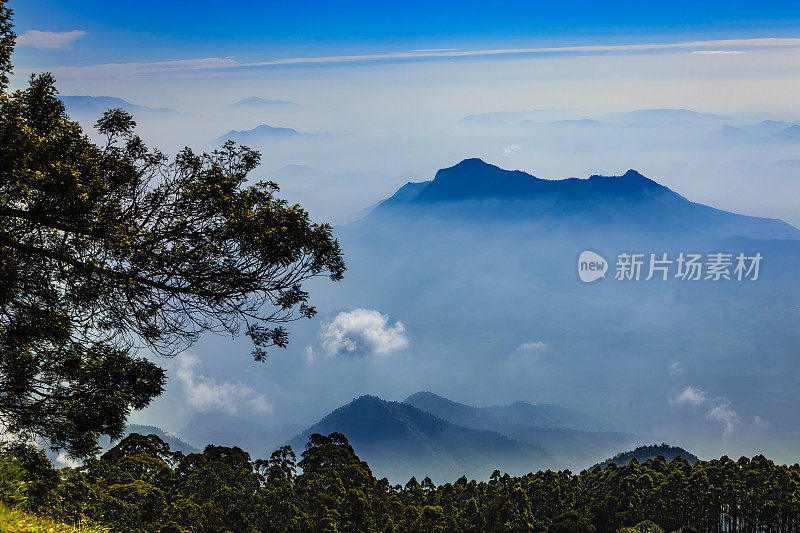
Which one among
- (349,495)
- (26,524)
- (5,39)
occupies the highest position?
(5,39)

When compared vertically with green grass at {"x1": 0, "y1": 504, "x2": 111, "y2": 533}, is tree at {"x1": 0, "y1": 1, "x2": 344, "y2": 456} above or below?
above

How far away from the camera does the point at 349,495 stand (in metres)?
13.2

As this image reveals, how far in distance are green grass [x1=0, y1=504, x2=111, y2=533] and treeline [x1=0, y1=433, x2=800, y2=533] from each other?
0.85 metres

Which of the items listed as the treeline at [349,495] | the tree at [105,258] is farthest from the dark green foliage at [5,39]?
the treeline at [349,495]

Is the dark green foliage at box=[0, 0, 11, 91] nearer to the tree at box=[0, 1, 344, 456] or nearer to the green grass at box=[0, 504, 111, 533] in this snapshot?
the tree at box=[0, 1, 344, 456]

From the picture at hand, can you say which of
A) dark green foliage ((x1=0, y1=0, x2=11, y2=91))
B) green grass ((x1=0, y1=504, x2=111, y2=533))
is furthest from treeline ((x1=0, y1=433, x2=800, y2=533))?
dark green foliage ((x1=0, y1=0, x2=11, y2=91))

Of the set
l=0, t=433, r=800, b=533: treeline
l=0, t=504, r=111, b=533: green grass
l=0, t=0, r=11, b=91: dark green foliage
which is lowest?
l=0, t=504, r=111, b=533: green grass

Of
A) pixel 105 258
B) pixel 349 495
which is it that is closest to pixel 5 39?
pixel 105 258

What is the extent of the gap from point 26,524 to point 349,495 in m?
6.33

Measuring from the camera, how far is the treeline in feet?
37.3

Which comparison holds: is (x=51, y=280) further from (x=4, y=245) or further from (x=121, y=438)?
(x=121, y=438)

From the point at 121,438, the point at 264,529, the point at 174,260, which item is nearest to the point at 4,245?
the point at 174,260

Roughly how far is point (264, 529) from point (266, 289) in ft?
18.8

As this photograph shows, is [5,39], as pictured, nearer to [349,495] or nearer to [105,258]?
[105,258]
